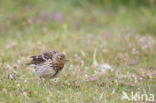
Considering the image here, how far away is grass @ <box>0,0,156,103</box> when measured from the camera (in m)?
6.00

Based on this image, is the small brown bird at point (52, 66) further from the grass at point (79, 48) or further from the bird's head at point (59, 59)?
the grass at point (79, 48)

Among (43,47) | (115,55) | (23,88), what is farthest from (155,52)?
(23,88)

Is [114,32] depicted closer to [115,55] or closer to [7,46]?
[115,55]

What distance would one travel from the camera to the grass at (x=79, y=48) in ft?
19.7

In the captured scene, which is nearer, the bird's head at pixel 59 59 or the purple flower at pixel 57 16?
the bird's head at pixel 59 59

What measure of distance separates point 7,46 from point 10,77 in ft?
11.9

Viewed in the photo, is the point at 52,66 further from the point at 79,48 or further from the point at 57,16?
the point at 57,16

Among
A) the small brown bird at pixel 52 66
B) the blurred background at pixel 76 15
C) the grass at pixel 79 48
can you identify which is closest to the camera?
the grass at pixel 79 48

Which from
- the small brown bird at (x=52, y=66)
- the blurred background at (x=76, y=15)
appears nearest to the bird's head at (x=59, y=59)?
the small brown bird at (x=52, y=66)

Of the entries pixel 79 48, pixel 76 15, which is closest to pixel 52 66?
pixel 79 48

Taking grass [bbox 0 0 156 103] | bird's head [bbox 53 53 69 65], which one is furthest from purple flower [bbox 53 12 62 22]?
bird's head [bbox 53 53 69 65]

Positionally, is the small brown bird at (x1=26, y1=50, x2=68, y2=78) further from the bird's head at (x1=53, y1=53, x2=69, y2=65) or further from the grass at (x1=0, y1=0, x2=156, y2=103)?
the grass at (x1=0, y1=0, x2=156, y2=103)

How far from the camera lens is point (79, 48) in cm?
986

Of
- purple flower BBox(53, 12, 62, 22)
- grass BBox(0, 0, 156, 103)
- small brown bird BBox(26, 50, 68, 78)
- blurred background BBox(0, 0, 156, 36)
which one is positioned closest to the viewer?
grass BBox(0, 0, 156, 103)
